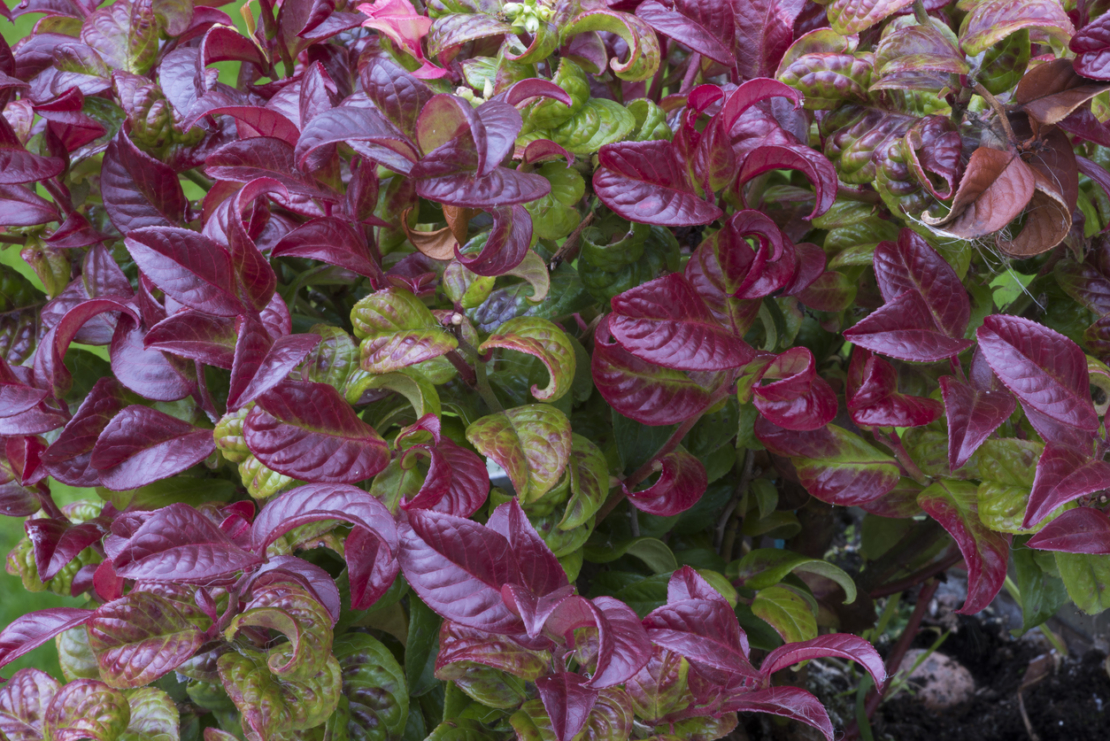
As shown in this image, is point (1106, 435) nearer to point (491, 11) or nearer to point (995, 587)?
point (995, 587)

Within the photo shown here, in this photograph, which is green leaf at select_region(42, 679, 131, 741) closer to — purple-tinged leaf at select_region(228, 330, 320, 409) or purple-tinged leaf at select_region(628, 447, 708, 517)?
purple-tinged leaf at select_region(228, 330, 320, 409)

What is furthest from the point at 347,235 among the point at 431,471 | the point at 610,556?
the point at 610,556

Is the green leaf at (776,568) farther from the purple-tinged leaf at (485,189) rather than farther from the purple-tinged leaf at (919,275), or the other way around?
the purple-tinged leaf at (485,189)

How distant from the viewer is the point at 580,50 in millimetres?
746

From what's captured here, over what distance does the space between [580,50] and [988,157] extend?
0.34 meters

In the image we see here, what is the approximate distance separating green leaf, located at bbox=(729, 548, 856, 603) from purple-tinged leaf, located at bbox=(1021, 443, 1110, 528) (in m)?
0.27

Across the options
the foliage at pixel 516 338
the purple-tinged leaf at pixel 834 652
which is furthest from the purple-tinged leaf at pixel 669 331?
the purple-tinged leaf at pixel 834 652

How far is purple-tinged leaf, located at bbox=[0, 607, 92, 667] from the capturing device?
667mm

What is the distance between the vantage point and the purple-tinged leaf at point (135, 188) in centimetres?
78

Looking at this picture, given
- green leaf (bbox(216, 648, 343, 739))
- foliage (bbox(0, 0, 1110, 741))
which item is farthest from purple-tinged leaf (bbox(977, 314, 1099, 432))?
green leaf (bbox(216, 648, 343, 739))

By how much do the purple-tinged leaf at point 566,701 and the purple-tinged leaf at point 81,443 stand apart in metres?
0.44

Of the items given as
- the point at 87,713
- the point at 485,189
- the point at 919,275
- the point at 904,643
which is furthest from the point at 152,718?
the point at 904,643

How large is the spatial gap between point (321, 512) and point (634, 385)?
0.29m

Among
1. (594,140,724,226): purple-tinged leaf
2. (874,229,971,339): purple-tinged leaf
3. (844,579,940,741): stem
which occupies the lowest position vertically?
(844,579,940,741): stem
